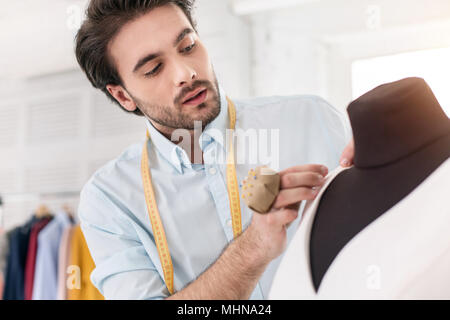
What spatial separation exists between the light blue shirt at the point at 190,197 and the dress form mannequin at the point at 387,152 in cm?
36

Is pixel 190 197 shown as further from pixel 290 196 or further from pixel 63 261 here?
pixel 63 261

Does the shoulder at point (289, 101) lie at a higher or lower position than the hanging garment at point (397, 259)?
higher

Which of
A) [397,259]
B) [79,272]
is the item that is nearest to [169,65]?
[397,259]

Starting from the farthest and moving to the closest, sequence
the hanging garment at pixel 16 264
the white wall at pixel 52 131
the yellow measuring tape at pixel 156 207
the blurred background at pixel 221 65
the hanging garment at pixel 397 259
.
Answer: the white wall at pixel 52 131 < the hanging garment at pixel 16 264 < the blurred background at pixel 221 65 < the yellow measuring tape at pixel 156 207 < the hanging garment at pixel 397 259

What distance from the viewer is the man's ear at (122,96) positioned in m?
1.03

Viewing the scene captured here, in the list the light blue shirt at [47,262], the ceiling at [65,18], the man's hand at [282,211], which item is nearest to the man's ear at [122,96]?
the ceiling at [65,18]

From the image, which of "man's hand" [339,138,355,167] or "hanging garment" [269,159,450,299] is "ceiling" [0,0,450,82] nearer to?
"man's hand" [339,138,355,167]

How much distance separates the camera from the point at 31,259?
1.84 meters

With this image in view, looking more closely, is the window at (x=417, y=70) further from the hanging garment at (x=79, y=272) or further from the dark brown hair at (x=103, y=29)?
the hanging garment at (x=79, y=272)

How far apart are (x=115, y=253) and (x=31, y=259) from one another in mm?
1146

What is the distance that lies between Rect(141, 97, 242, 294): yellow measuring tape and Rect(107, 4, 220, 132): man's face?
0.30 ft

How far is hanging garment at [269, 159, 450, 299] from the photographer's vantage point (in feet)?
1.35
